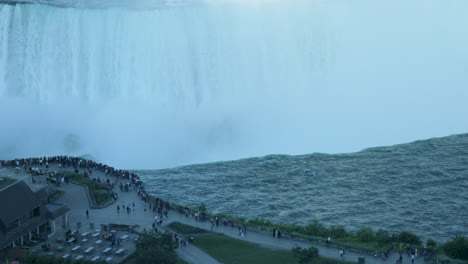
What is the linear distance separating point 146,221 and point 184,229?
2.24 m

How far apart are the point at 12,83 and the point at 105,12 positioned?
28.2 ft

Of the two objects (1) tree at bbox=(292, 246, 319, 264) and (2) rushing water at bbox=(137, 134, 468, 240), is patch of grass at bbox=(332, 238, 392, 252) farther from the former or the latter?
(2) rushing water at bbox=(137, 134, 468, 240)

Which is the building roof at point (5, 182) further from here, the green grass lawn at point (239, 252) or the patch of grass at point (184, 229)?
the green grass lawn at point (239, 252)

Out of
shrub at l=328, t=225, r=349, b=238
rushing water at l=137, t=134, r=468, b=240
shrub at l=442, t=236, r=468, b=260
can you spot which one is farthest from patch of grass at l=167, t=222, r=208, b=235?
shrub at l=442, t=236, r=468, b=260

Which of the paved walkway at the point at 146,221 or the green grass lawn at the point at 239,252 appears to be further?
the paved walkway at the point at 146,221

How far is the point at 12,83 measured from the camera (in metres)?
44.9

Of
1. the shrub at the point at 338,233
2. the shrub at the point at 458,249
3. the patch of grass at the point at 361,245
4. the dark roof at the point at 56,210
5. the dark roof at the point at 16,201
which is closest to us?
the shrub at the point at 458,249

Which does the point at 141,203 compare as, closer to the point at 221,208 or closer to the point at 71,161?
the point at 221,208

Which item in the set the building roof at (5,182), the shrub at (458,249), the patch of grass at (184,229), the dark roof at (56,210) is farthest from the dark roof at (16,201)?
Answer: the shrub at (458,249)

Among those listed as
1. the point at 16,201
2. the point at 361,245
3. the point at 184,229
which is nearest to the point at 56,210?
the point at 16,201

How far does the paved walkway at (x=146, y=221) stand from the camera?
26156 millimetres

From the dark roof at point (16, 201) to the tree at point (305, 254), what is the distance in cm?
1165

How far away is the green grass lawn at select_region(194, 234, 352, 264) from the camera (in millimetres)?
25656

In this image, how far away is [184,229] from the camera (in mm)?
28938
